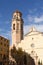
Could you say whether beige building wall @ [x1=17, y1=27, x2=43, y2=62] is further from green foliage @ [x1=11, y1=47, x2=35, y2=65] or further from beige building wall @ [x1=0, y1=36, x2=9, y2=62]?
beige building wall @ [x1=0, y1=36, x2=9, y2=62]

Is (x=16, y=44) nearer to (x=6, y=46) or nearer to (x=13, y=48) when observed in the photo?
(x=13, y=48)

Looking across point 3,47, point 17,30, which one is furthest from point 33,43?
point 3,47

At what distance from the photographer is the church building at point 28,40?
5888 centimetres

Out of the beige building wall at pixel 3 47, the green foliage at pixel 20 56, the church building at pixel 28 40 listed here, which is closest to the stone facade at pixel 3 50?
the beige building wall at pixel 3 47

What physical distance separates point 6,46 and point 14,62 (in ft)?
19.9

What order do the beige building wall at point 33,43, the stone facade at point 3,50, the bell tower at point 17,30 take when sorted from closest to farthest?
the stone facade at point 3,50 < the beige building wall at point 33,43 < the bell tower at point 17,30

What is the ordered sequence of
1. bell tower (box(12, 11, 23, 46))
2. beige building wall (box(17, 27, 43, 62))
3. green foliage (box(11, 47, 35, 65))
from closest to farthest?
green foliage (box(11, 47, 35, 65)) → beige building wall (box(17, 27, 43, 62)) → bell tower (box(12, 11, 23, 46))

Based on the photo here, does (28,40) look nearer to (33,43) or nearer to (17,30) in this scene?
(33,43)

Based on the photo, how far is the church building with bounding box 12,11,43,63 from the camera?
5888cm

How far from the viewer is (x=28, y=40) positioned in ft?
201

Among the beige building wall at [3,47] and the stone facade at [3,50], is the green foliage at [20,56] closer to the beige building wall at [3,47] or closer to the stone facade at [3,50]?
the beige building wall at [3,47]

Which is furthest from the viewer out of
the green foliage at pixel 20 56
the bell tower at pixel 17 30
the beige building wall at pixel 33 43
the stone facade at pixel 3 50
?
the bell tower at pixel 17 30

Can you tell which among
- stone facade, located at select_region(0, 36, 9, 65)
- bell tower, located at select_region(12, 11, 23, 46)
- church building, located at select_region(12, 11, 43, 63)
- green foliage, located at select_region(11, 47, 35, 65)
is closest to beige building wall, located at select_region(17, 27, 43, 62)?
church building, located at select_region(12, 11, 43, 63)

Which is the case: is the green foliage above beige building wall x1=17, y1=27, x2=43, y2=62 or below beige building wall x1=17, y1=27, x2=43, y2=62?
below
